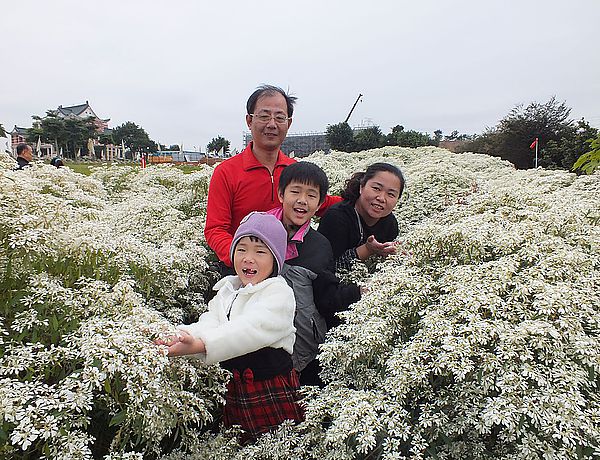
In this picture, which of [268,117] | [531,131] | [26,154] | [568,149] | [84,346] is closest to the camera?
[84,346]

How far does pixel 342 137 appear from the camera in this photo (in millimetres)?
25938

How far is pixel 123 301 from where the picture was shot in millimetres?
2158

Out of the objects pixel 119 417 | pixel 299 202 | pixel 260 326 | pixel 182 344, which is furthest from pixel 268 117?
pixel 119 417

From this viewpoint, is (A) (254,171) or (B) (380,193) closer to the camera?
(B) (380,193)

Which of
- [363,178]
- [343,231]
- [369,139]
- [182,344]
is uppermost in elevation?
[369,139]

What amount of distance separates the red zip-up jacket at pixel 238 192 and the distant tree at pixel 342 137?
2251cm

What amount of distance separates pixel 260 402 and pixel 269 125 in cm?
204

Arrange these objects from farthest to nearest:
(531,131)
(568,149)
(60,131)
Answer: (60,131), (531,131), (568,149)

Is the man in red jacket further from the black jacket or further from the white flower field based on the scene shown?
the white flower field

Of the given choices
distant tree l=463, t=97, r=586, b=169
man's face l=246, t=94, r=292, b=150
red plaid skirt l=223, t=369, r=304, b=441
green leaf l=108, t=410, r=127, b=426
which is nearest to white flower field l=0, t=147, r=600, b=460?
green leaf l=108, t=410, r=127, b=426

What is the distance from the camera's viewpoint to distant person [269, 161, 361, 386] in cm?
278

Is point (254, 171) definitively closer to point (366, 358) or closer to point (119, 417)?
point (366, 358)

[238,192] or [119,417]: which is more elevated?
[238,192]

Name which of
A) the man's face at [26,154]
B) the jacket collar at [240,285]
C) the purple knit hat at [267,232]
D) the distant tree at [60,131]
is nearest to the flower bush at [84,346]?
the jacket collar at [240,285]
